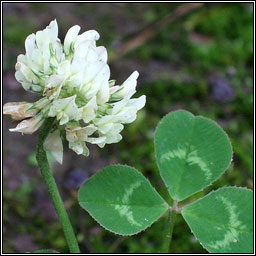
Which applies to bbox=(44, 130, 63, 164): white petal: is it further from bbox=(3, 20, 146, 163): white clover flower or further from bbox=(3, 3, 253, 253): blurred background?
bbox=(3, 3, 253, 253): blurred background

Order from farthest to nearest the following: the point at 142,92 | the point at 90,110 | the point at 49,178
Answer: the point at 142,92, the point at 49,178, the point at 90,110

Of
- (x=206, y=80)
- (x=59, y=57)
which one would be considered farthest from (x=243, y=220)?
(x=206, y=80)

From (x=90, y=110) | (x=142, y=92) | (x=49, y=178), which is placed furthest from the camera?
(x=142, y=92)

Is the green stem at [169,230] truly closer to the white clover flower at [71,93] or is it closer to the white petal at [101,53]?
the white clover flower at [71,93]

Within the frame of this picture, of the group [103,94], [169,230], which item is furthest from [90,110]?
[169,230]

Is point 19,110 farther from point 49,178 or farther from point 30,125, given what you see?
point 49,178

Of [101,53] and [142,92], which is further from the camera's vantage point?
[142,92]

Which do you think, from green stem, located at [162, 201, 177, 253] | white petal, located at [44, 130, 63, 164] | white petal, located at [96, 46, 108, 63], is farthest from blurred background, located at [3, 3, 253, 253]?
white petal, located at [96, 46, 108, 63]

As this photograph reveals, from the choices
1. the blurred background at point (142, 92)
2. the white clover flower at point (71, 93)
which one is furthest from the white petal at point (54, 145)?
the blurred background at point (142, 92)
